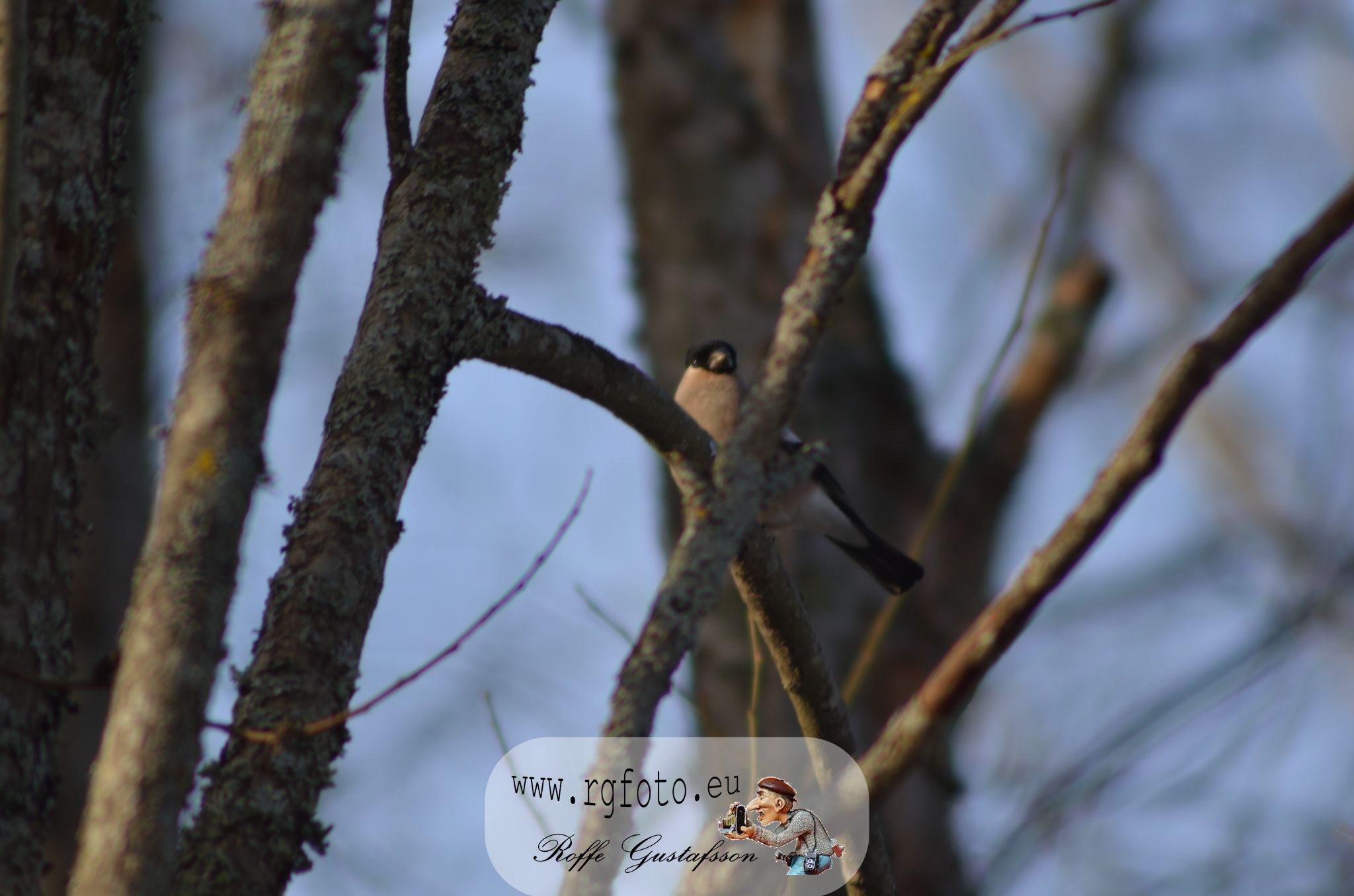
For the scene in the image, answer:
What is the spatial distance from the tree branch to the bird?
3014mm

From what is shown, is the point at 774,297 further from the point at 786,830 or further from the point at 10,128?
the point at 10,128

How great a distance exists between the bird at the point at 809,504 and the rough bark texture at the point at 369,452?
106 inches

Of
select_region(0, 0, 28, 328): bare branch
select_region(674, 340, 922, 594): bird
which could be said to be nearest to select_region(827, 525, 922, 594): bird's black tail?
select_region(674, 340, 922, 594): bird

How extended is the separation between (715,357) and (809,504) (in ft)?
2.54

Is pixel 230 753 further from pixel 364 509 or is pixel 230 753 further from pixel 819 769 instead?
pixel 819 769

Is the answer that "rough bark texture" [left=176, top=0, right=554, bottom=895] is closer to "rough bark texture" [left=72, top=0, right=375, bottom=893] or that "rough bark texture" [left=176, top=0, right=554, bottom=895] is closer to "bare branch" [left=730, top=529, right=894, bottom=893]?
"rough bark texture" [left=72, top=0, right=375, bottom=893]

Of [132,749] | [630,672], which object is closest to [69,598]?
[132,749]

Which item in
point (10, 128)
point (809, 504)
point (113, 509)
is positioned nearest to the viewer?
point (10, 128)

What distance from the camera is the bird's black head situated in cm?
499

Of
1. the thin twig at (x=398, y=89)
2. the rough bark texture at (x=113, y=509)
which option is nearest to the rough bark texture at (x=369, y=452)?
the thin twig at (x=398, y=89)

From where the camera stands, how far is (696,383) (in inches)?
194

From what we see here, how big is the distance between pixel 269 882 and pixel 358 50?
98 cm

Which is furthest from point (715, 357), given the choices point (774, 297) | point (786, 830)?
point (786, 830)

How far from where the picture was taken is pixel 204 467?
1322 millimetres
